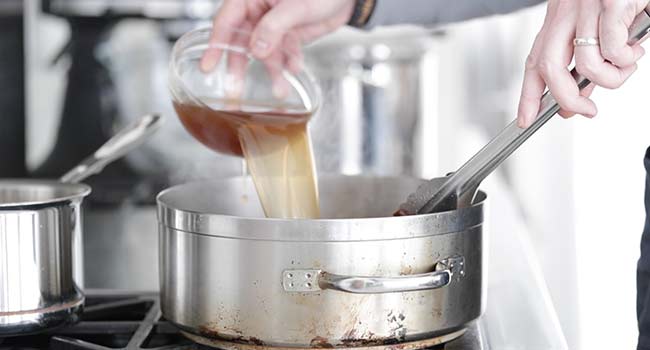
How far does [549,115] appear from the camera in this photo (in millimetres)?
863

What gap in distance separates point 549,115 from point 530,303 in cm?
23

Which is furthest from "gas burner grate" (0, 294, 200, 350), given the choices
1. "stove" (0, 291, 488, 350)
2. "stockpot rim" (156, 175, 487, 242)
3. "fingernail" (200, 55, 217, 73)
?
"fingernail" (200, 55, 217, 73)

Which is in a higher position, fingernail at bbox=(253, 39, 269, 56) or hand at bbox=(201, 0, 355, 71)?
hand at bbox=(201, 0, 355, 71)

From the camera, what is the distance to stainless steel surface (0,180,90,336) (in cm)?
87

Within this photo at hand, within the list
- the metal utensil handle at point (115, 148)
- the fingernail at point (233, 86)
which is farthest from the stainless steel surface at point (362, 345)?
the fingernail at point (233, 86)

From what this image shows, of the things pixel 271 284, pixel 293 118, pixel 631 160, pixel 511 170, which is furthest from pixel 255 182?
pixel 511 170

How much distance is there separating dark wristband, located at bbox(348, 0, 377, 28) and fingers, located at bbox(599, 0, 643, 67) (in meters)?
0.60

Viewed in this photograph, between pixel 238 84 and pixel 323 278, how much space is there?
54 cm

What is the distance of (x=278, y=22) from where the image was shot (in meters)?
1.28

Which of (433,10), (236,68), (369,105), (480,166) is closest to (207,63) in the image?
(236,68)

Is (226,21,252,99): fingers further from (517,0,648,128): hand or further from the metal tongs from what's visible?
(517,0,648,128): hand

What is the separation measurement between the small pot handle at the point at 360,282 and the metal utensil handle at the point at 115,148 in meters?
0.36

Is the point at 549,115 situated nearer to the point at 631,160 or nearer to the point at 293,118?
the point at 293,118

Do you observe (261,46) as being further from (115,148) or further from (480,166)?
(480,166)
